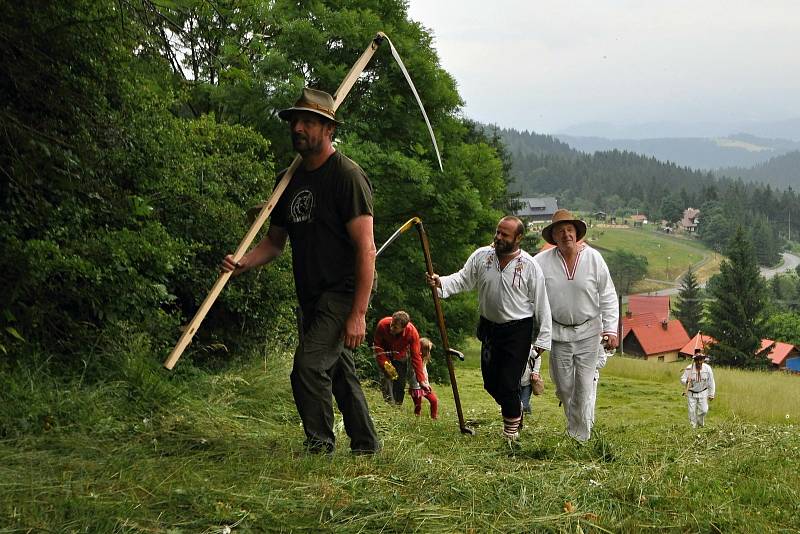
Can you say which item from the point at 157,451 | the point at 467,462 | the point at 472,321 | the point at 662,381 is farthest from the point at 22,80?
the point at 662,381

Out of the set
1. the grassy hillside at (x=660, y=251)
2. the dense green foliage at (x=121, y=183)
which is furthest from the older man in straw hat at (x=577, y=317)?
the grassy hillside at (x=660, y=251)

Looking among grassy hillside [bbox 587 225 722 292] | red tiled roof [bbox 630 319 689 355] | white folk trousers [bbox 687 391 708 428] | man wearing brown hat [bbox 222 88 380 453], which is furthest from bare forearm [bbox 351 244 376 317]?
grassy hillside [bbox 587 225 722 292]

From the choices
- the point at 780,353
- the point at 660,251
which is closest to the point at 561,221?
the point at 780,353

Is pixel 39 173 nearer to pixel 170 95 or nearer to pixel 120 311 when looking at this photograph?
pixel 120 311

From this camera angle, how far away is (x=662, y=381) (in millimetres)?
25438

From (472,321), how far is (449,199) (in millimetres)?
4674

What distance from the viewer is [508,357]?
7.22 m

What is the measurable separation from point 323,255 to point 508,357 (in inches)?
105

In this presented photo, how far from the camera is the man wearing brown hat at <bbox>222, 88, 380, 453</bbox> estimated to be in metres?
5.04

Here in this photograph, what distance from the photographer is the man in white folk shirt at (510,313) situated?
7.18 m

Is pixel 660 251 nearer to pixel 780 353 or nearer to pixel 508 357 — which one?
pixel 780 353

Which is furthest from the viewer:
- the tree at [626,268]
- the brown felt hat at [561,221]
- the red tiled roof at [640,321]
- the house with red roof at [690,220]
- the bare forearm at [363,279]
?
the house with red roof at [690,220]

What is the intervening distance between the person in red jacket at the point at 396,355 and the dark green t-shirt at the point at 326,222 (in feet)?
18.2

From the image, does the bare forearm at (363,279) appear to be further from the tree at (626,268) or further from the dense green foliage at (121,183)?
the tree at (626,268)
